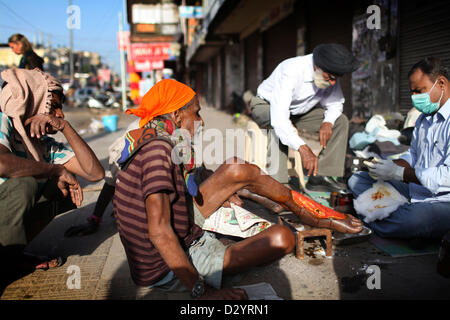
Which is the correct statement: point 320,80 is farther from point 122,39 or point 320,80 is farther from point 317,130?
point 122,39

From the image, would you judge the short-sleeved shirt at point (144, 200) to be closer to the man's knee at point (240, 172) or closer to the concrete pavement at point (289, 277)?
the concrete pavement at point (289, 277)

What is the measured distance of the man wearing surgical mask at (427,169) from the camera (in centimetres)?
245

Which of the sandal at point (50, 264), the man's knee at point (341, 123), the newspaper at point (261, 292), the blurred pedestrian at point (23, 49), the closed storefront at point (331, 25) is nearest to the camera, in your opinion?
the newspaper at point (261, 292)

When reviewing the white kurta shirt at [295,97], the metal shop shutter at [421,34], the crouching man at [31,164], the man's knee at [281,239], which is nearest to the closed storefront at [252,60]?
the metal shop shutter at [421,34]

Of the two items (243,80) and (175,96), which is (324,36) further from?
(243,80)

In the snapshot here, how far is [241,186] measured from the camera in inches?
98.0

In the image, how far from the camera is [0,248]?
75.2 inches

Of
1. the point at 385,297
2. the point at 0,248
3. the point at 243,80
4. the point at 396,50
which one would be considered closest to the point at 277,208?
the point at 385,297

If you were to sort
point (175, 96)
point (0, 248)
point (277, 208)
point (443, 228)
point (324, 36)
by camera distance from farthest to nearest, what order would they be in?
point (324, 36) < point (277, 208) < point (443, 228) < point (175, 96) < point (0, 248)

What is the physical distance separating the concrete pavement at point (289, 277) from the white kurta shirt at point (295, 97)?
4.15 feet

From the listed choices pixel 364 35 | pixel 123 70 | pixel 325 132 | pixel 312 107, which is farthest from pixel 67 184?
pixel 123 70

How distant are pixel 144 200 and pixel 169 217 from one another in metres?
0.16

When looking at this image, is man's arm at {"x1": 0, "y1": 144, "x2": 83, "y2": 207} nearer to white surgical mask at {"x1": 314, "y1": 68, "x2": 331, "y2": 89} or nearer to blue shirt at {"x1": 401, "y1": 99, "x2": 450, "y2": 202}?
blue shirt at {"x1": 401, "y1": 99, "x2": 450, "y2": 202}

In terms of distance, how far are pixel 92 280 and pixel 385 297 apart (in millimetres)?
1744
